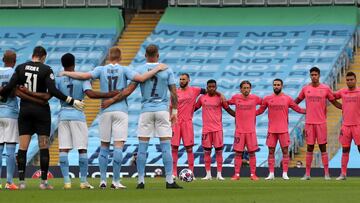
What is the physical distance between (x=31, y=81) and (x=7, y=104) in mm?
832

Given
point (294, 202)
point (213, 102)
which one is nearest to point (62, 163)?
point (294, 202)

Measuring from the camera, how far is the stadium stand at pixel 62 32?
48.1 meters

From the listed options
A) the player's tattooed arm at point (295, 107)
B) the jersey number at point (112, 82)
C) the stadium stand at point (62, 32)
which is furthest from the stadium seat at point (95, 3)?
the jersey number at point (112, 82)

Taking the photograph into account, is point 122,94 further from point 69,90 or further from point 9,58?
point 9,58

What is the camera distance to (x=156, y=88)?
22359mm

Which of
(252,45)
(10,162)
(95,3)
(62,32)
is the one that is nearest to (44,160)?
(10,162)

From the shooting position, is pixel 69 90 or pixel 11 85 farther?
pixel 69 90

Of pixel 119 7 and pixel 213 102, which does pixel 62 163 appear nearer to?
pixel 213 102

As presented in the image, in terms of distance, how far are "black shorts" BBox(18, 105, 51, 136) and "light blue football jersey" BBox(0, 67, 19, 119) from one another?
46 cm

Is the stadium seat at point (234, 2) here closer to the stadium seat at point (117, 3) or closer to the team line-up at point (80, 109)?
the stadium seat at point (117, 3)

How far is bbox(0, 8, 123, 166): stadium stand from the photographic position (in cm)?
4812

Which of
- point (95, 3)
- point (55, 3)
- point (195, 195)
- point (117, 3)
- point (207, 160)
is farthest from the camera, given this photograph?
point (55, 3)

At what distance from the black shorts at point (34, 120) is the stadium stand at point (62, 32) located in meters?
24.8

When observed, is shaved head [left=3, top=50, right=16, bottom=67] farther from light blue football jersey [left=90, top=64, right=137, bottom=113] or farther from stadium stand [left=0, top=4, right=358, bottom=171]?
stadium stand [left=0, top=4, right=358, bottom=171]
